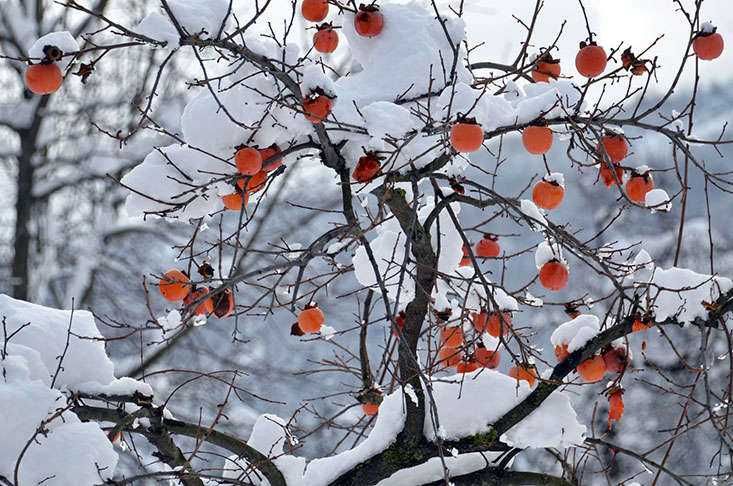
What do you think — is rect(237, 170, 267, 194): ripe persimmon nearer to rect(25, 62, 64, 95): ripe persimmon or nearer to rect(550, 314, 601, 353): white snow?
rect(25, 62, 64, 95): ripe persimmon

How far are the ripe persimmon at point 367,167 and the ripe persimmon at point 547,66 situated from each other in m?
0.61

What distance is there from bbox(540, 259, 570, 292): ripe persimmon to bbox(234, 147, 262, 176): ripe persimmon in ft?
2.86

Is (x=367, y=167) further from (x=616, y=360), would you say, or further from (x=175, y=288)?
(x=616, y=360)

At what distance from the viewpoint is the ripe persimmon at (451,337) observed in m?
2.49

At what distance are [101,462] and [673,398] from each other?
8.96m

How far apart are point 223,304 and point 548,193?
0.93 metres

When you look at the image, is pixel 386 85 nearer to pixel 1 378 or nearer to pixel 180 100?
pixel 1 378

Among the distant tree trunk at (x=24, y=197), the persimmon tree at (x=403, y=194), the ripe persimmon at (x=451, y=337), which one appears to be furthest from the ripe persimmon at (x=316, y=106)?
Answer: the distant tree trunk at (x=24, y=197)

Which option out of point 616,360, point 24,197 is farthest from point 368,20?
Result: point 24,197

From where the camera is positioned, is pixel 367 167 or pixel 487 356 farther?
pixel 487 356

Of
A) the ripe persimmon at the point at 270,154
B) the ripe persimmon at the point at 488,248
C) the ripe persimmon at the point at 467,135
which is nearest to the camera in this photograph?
the ripe persimmon at the point at 467,135

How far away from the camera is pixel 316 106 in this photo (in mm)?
1886

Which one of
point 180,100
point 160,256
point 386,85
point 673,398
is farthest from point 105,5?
point 673,398

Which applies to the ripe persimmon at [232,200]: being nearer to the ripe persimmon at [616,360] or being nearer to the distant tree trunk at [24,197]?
the ripe persimmon at [616,360]
